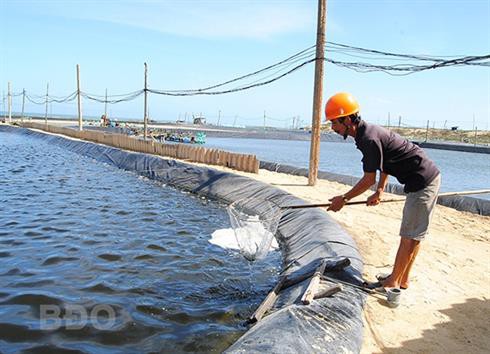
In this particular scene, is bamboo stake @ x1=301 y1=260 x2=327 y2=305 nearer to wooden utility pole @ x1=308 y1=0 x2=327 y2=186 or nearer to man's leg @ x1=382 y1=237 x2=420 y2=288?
man's leg @ x1=382 y1=237 x2=420 y2=288

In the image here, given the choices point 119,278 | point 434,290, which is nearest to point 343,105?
point 434,290

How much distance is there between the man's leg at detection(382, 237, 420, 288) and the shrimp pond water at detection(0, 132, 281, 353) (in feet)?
6.32

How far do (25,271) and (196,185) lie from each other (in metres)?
8.92

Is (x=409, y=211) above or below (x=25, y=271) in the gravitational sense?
above

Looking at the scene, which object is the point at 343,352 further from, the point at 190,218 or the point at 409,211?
the point at 190,218

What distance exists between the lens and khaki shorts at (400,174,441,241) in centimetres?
507

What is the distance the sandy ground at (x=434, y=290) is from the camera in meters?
4.34

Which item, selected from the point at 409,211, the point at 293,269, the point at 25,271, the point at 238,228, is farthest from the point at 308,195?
the point at 25,271

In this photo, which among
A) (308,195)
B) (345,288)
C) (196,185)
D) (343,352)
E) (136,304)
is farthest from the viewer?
(196,185)

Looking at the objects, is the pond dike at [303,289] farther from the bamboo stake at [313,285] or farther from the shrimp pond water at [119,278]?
the shrimp pond water at [119,278]

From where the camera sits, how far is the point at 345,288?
16.6ft

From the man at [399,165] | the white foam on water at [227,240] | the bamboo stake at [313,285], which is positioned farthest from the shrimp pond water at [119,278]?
the man at [399,165]

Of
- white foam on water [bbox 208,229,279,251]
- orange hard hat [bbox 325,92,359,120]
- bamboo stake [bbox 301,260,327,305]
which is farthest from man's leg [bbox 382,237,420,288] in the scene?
white foam on water [bbox 208,229,279,251]

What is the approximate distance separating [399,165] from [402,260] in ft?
4.10
